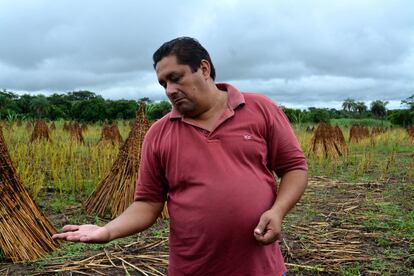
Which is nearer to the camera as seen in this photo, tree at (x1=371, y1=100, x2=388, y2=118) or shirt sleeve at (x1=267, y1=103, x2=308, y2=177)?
shirt sleeve at (x1=267, y1=103, x2=308, y2=177)

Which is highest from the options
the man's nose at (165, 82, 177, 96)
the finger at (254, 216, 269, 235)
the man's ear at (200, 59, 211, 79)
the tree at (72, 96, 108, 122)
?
the tree at (72, 96, 108, 122)

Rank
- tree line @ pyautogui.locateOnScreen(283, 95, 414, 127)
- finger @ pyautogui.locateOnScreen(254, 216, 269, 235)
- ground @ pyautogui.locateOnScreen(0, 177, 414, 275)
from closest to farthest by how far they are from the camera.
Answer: finger @ pyautogui.locateOnScreen(254, 216, 269, 235) → ground @ pyautogui.locateOnScreen(0, 177, 414, 275) → tree line @ pyautogui.locateOnScreen(283, 95, 414, 127)

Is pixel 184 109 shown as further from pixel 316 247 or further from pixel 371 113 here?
pixel 371 113

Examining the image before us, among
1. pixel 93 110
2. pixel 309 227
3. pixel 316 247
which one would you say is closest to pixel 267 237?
pixel 316 247

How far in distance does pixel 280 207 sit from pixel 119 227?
21.5 inches

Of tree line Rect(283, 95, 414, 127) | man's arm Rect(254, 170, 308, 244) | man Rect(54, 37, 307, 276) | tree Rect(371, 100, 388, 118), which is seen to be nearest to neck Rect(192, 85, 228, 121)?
man Rect(54, 37, 307, 276)

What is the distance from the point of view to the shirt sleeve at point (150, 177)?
5.34ft

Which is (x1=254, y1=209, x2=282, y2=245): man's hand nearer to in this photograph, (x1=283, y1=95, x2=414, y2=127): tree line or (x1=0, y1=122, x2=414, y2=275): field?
(x1=0, y1=122, x2=414, y2=275): field

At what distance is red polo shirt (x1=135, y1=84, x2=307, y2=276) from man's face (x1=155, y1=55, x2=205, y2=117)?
52mm

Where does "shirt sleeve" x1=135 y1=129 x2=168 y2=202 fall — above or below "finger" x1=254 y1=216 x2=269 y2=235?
above

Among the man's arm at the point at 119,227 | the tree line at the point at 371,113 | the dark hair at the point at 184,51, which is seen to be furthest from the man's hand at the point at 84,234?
the tree line at the point at 371,113

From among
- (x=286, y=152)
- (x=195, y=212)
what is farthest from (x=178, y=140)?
(x=286, y=152)

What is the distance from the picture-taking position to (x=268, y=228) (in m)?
1.46

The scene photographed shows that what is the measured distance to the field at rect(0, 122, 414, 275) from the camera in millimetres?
3387
